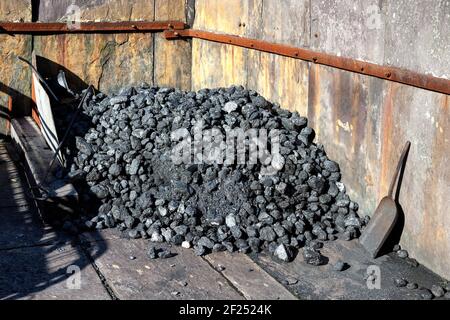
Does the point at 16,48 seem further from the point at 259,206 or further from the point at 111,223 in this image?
the point at 259,206

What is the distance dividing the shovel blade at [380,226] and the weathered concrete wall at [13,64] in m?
4.48

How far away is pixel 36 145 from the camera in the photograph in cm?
698

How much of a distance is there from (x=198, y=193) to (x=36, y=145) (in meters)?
2.11

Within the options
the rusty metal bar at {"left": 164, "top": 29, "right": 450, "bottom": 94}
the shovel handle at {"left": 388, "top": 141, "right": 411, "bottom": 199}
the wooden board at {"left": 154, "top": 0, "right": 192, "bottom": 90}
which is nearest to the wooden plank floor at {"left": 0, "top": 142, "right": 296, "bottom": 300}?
the shovel handle at {"left": 388, "top": 141, "right": 411, "bottom": 199}

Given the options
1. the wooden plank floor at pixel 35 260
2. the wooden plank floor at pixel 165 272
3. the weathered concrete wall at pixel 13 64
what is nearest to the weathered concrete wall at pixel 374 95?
the wooden plank floor at pixel 165 272

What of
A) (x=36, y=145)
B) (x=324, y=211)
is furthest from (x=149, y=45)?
(x=324, y=211)

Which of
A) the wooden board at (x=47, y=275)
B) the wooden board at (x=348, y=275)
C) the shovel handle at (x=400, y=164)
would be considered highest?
the shovel handle at (x=400, y=164)

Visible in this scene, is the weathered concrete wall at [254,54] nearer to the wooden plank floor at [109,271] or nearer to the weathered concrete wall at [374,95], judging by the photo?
the weathered concrete wall at [374,95]

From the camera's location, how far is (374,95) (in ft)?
17.5

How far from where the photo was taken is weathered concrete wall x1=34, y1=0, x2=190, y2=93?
8.02 m

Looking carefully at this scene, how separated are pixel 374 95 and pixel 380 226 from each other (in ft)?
3.28

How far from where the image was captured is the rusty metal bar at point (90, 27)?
305 inches

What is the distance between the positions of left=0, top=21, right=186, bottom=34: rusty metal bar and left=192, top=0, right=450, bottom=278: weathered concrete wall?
147 cm

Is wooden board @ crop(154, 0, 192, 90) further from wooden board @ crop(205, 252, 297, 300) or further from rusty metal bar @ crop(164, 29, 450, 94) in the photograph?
wooden board @ crop(205, 252, 297, 300)
